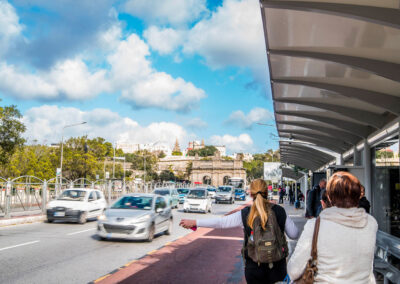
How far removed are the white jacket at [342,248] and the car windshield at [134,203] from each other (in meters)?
10.5

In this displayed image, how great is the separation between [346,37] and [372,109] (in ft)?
13.6

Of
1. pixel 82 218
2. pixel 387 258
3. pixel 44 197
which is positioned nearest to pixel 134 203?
pixel 82 218

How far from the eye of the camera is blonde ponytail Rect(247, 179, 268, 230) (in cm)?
372

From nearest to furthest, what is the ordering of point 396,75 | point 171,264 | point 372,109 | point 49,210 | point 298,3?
point 298,3
point 396,75
point 171,264
point 372,109
point 49,210

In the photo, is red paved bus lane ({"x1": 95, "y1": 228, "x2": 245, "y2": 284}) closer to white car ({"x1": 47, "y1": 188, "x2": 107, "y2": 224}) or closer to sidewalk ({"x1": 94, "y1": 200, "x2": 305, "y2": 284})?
sidewalk ({"x1": 94, "y1": 200, "x2": 305, "y2": 284})

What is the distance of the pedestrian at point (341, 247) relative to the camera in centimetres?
266

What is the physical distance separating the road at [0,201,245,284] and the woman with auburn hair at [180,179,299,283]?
4303 mm

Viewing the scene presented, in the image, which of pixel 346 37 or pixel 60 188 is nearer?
pixel 346 37

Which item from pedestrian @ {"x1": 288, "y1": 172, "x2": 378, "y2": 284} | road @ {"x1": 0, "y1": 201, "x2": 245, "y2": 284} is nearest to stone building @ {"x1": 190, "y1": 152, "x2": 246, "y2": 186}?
road @ {"x1": 0, "y1": 201, "x2": 245, "y2": 284}

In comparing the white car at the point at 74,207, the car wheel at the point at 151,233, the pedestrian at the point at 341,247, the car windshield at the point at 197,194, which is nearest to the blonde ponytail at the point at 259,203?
the pedestrian at the point at 341,247

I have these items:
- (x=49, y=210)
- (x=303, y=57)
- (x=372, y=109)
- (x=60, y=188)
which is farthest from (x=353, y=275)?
(x=60, y=188)

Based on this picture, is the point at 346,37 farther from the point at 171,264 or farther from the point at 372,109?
the point at 171,264

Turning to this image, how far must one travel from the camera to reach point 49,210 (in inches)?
669

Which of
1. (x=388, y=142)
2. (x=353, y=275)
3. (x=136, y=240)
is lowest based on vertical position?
(x=136, y=240)
